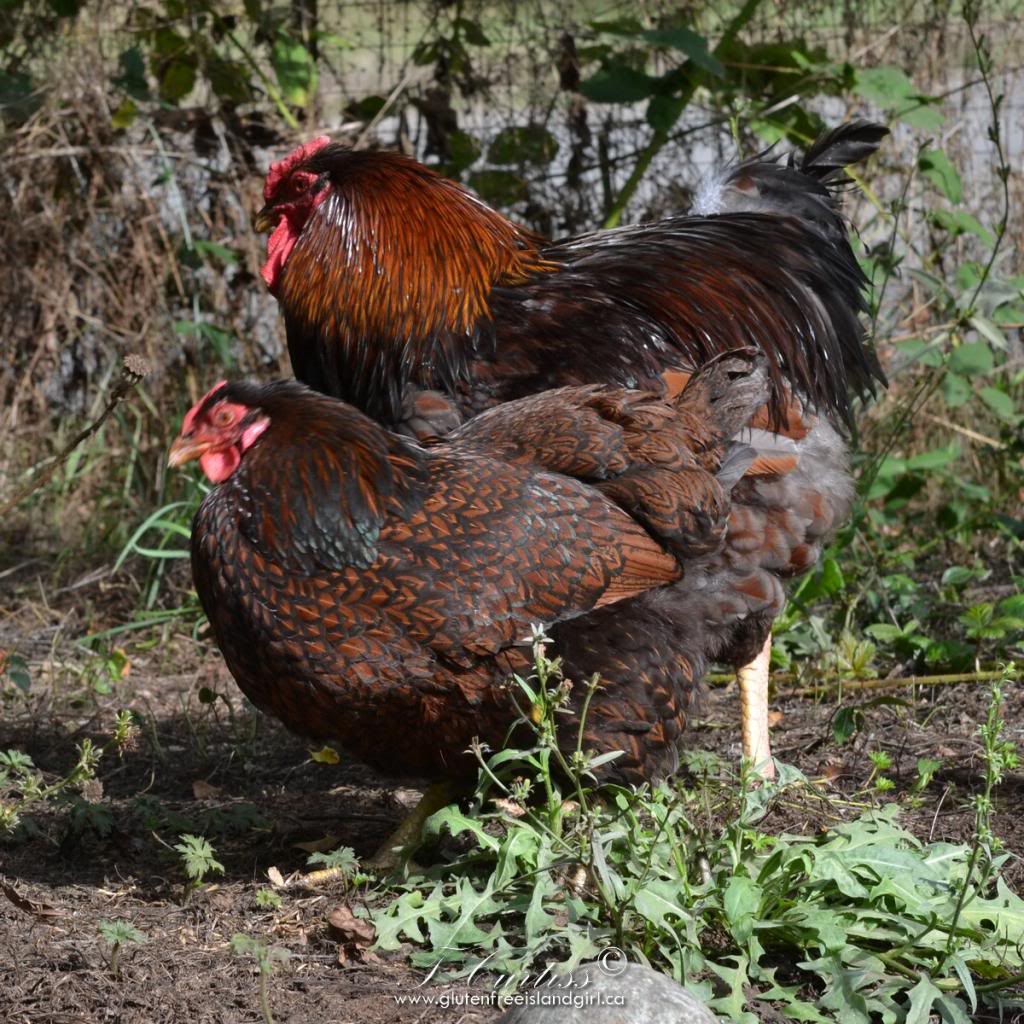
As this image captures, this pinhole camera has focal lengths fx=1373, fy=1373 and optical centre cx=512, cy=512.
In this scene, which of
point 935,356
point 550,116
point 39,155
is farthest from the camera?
point 550,116

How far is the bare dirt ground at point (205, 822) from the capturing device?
293cm

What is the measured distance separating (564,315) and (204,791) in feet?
6.18

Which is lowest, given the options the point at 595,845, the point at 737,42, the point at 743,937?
the point at 743,937

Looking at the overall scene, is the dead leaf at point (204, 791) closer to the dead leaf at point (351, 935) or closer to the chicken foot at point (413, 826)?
the chicken foot at point (413, 826)

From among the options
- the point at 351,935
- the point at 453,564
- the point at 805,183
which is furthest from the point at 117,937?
the point at 805,183

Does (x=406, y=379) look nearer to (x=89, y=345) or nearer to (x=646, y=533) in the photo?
(x=646, y=533)

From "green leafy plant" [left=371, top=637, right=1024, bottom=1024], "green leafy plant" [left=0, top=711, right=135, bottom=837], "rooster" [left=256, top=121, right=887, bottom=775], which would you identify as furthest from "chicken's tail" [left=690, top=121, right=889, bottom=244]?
"green leafy plant" [left=0, top=711, right=135, bottom=837]

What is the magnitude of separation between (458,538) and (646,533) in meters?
0.52

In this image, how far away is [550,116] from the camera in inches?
283

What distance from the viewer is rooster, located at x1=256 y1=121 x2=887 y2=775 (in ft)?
13.8

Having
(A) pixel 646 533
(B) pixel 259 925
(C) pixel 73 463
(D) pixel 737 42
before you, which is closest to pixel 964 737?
(A) pixel 646 533

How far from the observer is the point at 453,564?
329 centimetres

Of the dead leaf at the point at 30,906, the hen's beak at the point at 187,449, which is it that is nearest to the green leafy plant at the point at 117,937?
the dead leaf at the point at 30,906

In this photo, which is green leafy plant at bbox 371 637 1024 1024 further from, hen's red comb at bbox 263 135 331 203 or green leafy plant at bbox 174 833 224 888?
hen's red comb at bbox 263 135 331 203
